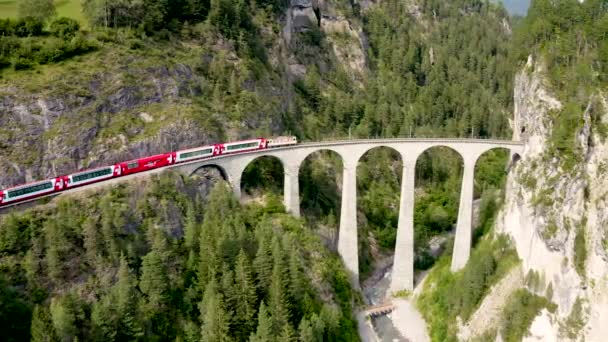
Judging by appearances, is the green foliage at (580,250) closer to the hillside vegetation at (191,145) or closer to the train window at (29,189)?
the hillside vegetation at (191,145)

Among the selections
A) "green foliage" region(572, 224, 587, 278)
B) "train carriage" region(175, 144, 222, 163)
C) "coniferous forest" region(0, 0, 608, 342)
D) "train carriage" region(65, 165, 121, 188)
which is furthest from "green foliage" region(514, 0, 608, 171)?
"train carriage" region(65, 165, 121, 188)

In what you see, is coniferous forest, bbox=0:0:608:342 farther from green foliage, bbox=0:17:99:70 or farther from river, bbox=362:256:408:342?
river, bbox=362:256:408:342

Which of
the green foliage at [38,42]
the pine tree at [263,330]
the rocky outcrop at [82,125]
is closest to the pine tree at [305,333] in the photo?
the pine tree at [263,330]

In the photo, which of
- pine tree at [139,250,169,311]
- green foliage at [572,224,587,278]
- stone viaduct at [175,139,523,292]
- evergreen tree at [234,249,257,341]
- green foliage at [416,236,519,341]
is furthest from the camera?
stone viaduct at [175,139,523,292]

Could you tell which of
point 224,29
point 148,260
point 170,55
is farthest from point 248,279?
point 224,29

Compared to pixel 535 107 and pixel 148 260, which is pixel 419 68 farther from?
pixel 148 260

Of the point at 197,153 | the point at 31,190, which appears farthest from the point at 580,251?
the point at 31,190

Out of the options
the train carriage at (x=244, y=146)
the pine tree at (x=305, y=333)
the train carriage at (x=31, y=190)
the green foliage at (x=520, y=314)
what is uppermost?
the train carriage at (x=244, y=146)
